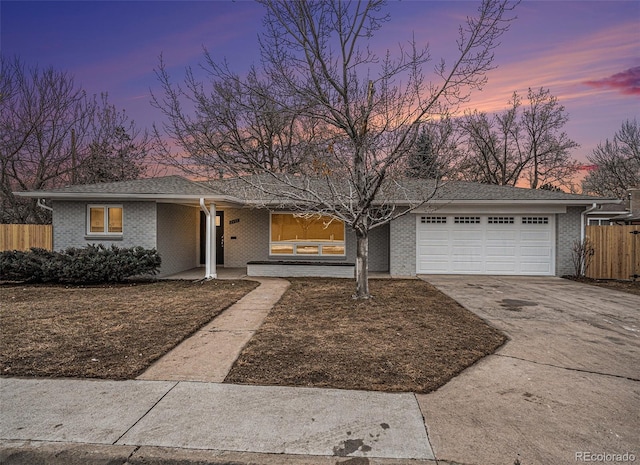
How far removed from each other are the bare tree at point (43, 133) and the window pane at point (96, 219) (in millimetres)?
10638

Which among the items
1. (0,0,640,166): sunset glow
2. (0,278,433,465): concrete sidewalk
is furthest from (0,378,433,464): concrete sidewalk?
(0,0,640,166): sunset glow

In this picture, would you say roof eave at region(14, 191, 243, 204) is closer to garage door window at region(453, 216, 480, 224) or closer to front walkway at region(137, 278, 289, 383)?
front walkway at region(137, 278, 289, 383)

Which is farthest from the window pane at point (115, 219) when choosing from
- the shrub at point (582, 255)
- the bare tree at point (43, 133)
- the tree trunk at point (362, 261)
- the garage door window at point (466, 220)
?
the shrub at point (582, 255)

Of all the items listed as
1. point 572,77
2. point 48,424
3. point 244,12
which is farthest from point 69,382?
point 572,77

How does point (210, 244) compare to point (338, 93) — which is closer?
point (338, 93)

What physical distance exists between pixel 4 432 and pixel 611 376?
5.96 meters

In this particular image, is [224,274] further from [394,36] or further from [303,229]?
[394,36]

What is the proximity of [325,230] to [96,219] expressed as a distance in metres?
7.84

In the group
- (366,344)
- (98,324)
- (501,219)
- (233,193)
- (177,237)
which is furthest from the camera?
(177,237)

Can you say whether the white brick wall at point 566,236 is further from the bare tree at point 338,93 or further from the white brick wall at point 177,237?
the white brick wall at point 177,237

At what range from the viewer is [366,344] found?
525cm

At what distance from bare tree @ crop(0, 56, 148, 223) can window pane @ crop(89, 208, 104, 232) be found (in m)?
10.6

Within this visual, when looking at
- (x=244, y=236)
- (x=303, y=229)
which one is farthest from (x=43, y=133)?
(x=303, y=229)

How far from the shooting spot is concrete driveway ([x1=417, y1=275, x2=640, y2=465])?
2824 millimetres
